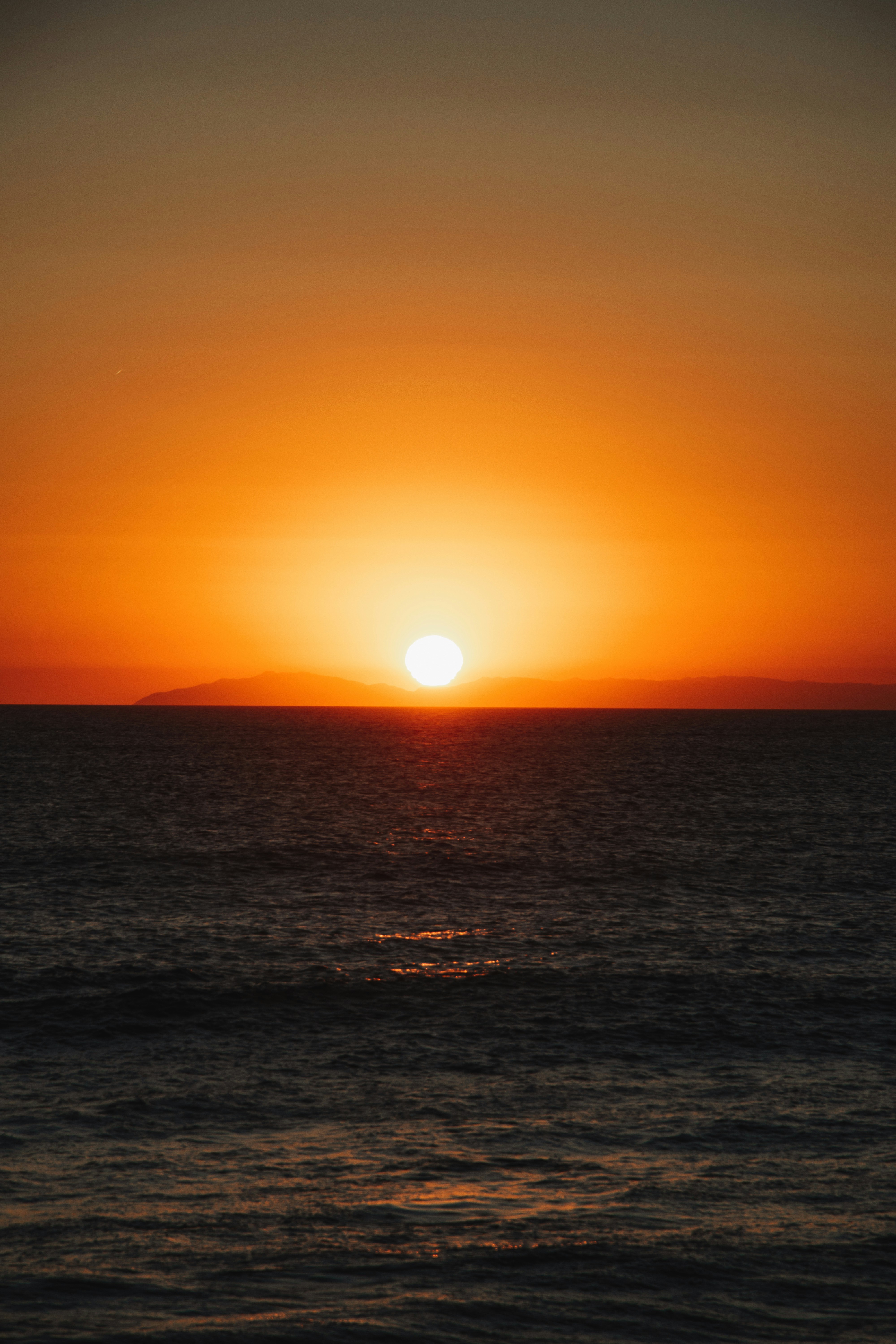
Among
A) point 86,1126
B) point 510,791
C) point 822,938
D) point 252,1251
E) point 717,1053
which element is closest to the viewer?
point 252,1251

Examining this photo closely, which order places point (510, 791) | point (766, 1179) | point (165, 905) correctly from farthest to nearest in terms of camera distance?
point (510, 791) < point (165, 905) < point (766, 1179)

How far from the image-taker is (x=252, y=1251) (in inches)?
613

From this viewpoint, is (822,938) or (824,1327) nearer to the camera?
(824,1327)

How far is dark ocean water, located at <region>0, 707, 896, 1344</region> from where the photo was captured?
47.8 feet

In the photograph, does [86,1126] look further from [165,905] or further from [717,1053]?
[165,905]

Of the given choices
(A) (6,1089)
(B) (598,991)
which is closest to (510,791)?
(B) (598,991)

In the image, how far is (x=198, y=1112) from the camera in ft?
70.5

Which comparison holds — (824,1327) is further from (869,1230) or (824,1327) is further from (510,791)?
(510,791)

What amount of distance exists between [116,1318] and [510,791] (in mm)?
88905

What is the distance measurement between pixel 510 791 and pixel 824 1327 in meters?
88.3

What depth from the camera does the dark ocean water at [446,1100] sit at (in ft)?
47.8

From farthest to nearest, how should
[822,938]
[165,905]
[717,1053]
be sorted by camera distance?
[165,905]
[822,938]
[717,1053]

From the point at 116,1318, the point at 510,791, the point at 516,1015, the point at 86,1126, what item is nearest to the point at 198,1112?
the point at 86,1126

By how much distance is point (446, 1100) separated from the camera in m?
22.2
